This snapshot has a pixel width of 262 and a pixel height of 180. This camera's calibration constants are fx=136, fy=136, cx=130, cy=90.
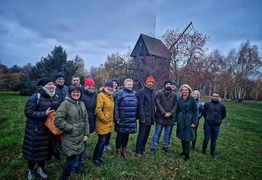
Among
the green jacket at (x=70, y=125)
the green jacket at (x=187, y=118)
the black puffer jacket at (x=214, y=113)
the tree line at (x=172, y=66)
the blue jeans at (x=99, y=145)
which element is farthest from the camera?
the tree line at (x=172, y=66)

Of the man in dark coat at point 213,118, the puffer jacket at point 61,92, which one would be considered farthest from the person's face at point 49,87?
the man in dark coat at point 213,118

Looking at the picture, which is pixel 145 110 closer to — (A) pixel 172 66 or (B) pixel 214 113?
(B) pixel 214 113

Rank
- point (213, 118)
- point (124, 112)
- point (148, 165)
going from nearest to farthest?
point (148, 165) → point (124, 112) → point (213, 118)

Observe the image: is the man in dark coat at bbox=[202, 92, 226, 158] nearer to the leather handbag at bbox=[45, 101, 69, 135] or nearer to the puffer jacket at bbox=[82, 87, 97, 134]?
the puffer jacket at bbox=[82, 87, 97, 134]

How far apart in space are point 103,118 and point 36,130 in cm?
144

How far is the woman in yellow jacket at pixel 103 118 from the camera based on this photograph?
3.56 m

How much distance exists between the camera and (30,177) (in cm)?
290

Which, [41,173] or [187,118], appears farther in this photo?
[187,118]

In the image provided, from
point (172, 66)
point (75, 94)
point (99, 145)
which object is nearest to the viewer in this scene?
point (75, 94)

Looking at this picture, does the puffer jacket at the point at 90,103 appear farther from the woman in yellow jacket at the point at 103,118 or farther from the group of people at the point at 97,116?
the woman in yellow jacket at the point at 103,118

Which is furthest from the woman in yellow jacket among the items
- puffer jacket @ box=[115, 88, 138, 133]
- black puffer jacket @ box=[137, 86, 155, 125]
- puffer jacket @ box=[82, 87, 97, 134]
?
black puffer jacket @ box=[137, 86, 155, 125]

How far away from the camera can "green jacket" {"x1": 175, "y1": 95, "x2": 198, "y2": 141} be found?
419 centimetres

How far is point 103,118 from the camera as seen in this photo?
3549 mm

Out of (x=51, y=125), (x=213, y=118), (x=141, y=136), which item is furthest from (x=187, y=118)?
(x=51, y=125)
